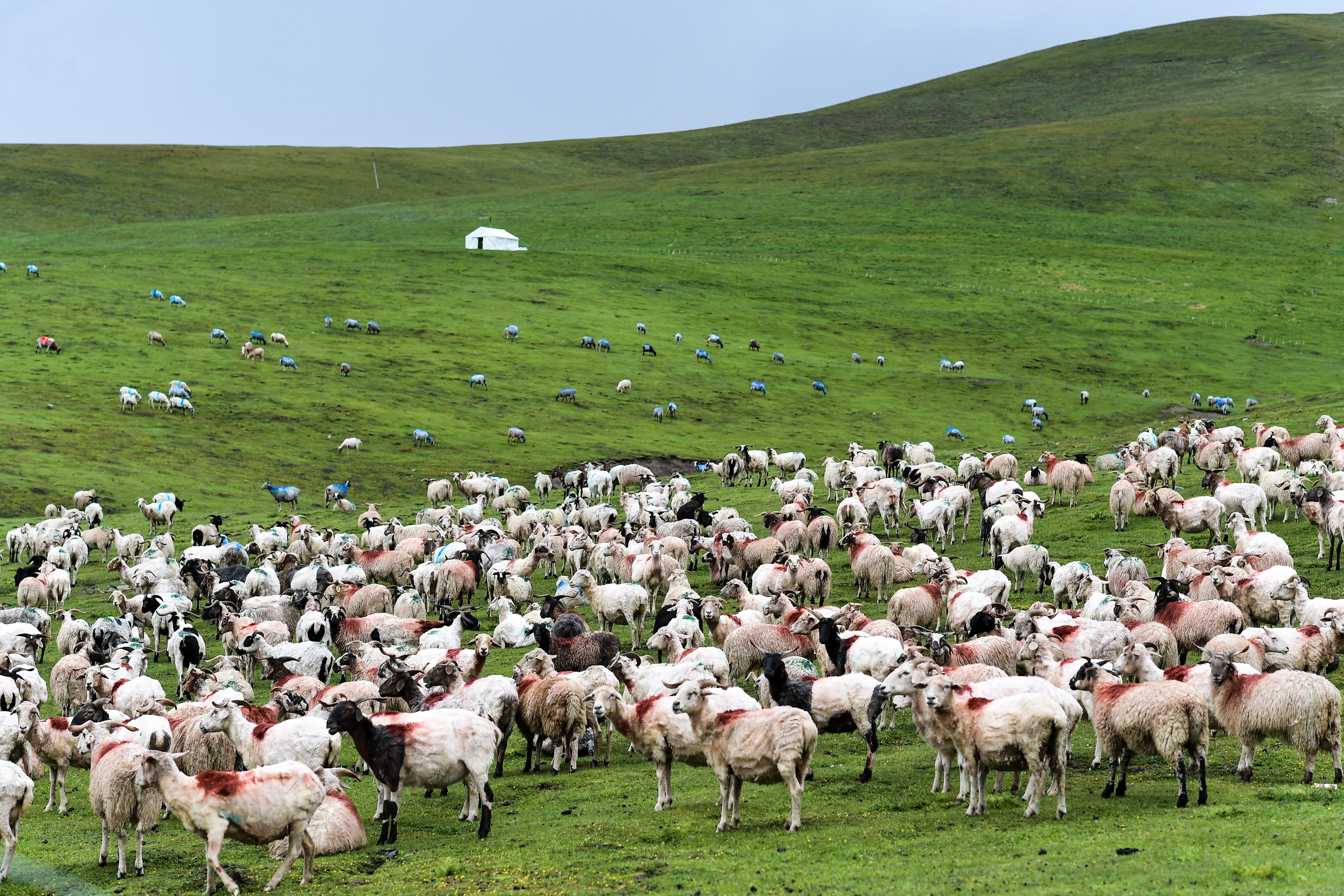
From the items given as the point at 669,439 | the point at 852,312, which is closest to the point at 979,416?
the point at 669,439

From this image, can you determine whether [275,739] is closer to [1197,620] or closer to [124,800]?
[124,800]

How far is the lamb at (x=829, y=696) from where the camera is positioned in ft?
50.1

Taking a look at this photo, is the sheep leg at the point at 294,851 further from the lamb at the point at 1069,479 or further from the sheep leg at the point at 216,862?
the lamb at the point at 1069,479

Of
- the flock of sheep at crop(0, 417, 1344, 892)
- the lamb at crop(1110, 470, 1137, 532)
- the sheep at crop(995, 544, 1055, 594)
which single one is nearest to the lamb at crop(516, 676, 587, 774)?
the flock of sheep at crop(0, 417, 1344, 892)

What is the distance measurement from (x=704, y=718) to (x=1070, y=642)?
21.6 feet

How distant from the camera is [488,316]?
79688 millimetres

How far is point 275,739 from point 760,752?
606 cm

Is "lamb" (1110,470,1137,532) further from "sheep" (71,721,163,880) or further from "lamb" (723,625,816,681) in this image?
"sheep" (71,721,163,880)

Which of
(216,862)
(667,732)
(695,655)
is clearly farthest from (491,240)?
(216,862)

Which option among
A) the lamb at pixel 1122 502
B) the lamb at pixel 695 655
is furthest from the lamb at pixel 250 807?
the lamb at pixel 1122 502

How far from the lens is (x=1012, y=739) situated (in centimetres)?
1230

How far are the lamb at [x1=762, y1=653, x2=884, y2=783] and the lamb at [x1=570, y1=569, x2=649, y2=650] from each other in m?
8.05

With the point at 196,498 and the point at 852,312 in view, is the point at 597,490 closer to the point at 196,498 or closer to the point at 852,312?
the point at 196,498

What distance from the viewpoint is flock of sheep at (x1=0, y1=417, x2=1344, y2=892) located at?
41.7 feet
